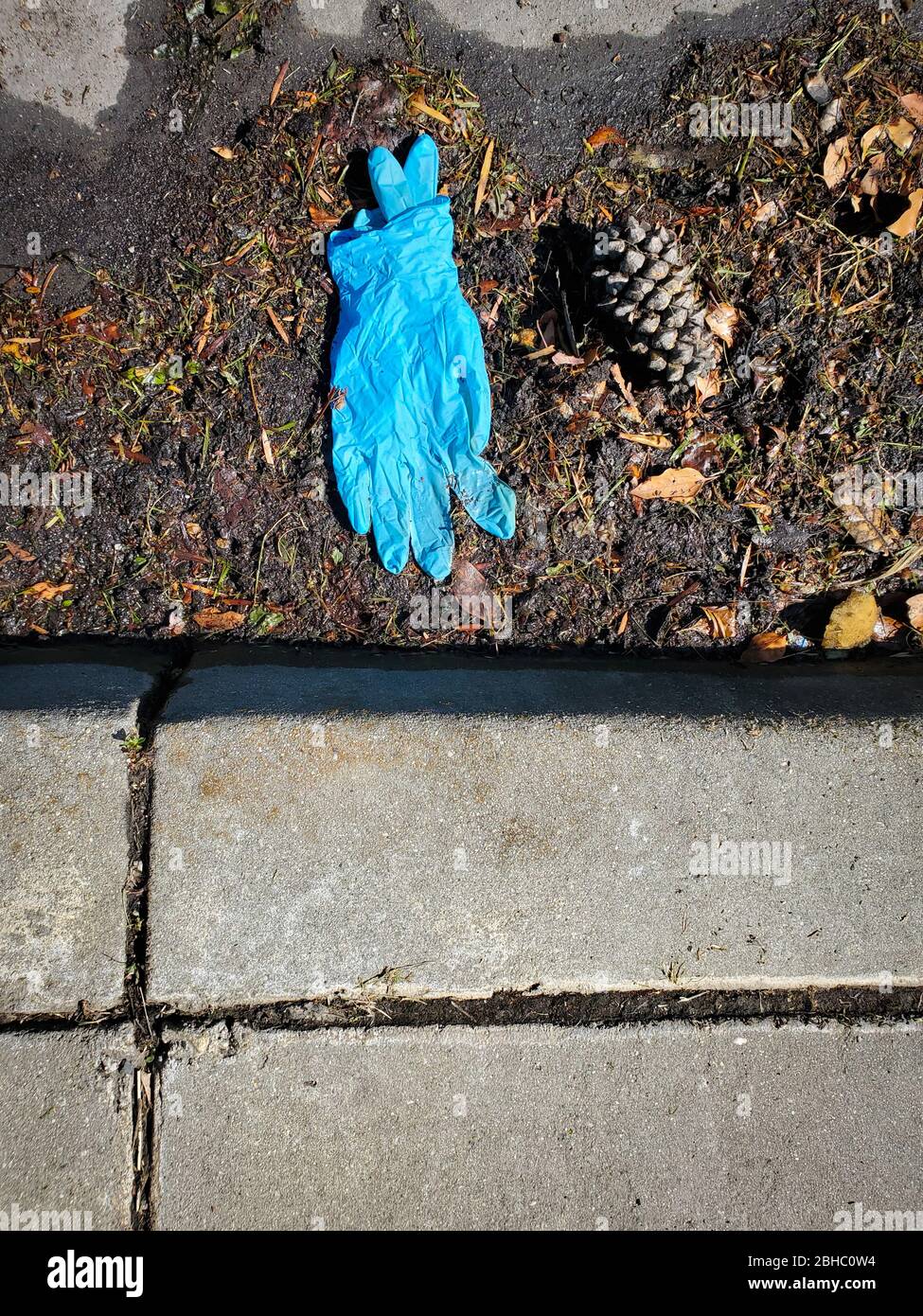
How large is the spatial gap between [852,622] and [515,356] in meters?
1.51

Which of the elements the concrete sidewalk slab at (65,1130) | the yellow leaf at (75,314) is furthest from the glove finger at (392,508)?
the concrete sidewalk slab at (65,1130)

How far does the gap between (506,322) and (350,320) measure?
550mm

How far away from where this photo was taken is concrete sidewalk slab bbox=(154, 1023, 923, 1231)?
2025mm

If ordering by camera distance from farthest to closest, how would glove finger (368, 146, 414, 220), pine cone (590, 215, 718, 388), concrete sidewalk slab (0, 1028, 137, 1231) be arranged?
glove finger (368, 146, 414, 220)
pine cone (590, 215, 718, 388)
concrete sidewalk slab (0, 1028, 137, 1231)

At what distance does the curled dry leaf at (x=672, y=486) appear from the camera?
2527 mm

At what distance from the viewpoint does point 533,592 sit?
2.52 meters

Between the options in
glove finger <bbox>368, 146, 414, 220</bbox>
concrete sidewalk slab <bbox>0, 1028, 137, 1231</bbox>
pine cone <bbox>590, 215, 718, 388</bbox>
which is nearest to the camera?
concrete sidewalk slab <bbox>0, 1028, 137, 1231</bbox>

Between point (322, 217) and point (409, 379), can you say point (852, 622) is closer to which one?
point (409, 379)

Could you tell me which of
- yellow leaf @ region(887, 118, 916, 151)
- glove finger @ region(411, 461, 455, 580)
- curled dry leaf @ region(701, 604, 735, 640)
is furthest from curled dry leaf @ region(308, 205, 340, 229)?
yellow leaf @ region(887, 118, 916, 151)

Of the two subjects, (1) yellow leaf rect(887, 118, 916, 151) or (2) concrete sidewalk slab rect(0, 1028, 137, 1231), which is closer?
(2) concrete sidewalk slab rect(0, 1028, 137, 1231)

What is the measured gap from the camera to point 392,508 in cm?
254

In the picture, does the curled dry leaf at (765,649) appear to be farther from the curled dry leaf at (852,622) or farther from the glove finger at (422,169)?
the glove finger at (422,169)

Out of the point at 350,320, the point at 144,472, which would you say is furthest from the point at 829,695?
the point at 144,472

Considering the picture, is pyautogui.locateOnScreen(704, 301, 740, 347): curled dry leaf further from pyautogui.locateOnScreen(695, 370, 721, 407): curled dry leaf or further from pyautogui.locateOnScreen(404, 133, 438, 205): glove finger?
pyautogui.locateOnScreen(404, 133, 438, 205): glove finger
